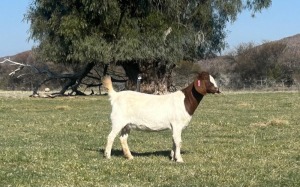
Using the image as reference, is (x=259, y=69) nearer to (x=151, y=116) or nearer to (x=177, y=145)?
(x=151, y=116)

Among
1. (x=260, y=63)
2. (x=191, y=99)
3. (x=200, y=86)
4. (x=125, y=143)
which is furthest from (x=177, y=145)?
(x=260, y=63)

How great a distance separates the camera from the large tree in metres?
41.3

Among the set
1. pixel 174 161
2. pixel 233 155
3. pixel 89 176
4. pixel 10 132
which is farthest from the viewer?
pixel 10 132

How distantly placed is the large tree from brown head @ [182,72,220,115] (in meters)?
27.3

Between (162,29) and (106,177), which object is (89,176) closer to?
(106,177)

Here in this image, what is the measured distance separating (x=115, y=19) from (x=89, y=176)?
31795 millimetres

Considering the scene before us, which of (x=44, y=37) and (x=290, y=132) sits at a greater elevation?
(x=44, y=37)

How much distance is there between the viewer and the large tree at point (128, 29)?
41.3m

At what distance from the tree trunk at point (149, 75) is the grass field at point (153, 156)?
2255 centimetres

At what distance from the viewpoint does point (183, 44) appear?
43781 millimetres

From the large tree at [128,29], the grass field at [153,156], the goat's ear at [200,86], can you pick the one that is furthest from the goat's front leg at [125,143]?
the large tree at [128,29]

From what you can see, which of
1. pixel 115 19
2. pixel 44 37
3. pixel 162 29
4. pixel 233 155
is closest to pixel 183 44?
pixel 162 29

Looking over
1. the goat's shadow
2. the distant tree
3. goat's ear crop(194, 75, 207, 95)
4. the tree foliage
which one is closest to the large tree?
the tree foliage

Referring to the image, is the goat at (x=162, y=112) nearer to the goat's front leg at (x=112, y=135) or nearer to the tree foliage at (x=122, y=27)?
the goat's front leg at (x=112, y=135)
